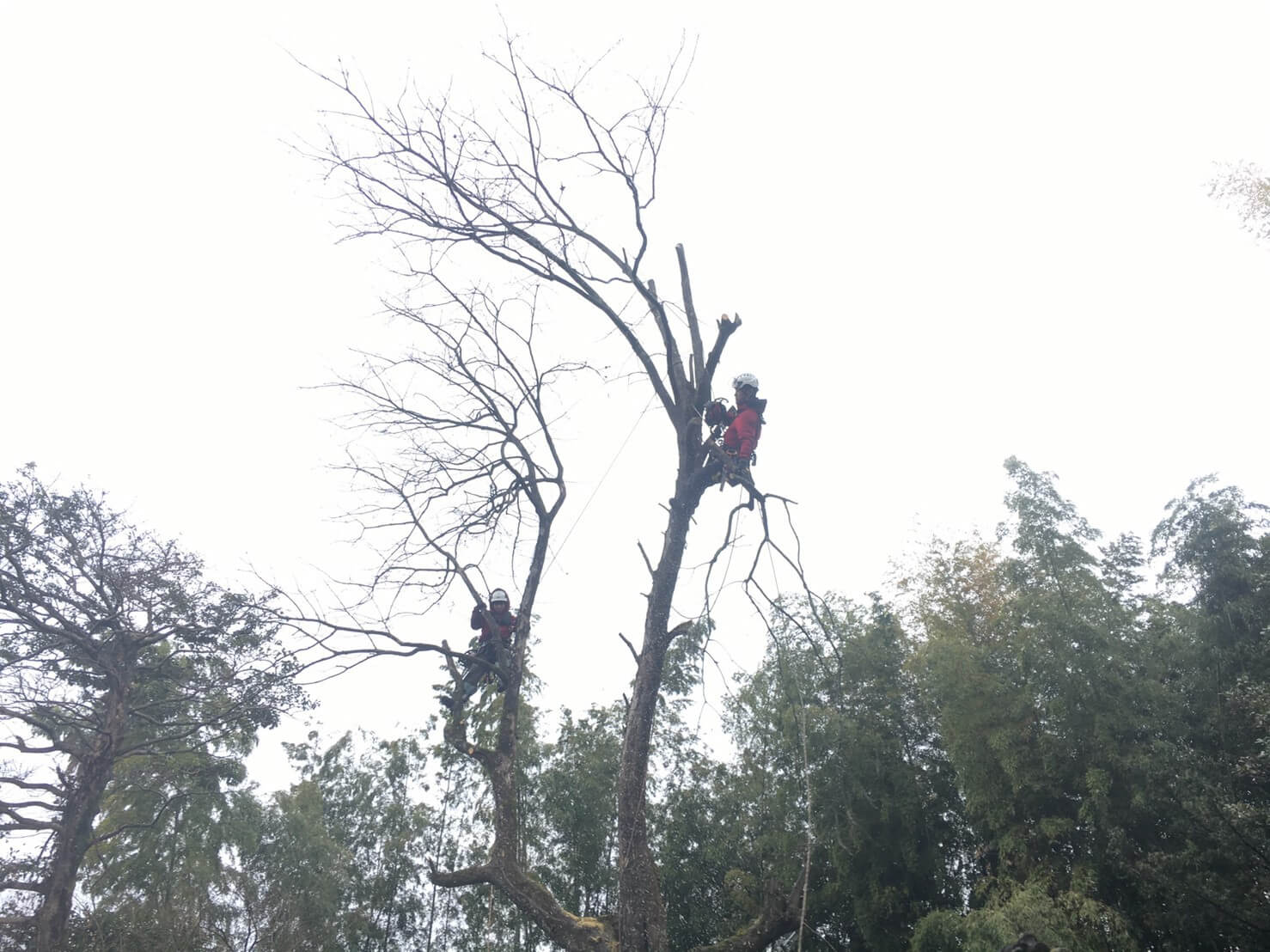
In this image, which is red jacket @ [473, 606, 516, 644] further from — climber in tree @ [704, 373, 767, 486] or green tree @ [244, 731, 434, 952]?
green tree @ [244, 731, 434, 952]

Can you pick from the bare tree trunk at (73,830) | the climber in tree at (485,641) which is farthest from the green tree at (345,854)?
the climber in tree at (485,641)

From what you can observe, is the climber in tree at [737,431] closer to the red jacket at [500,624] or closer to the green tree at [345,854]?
the red jacket at [500,624]

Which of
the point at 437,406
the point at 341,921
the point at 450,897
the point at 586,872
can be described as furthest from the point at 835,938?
the point at 437,406

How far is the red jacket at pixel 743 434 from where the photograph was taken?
4.55 meters

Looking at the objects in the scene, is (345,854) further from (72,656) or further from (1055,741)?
(1055,741)

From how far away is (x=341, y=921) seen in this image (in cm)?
1622

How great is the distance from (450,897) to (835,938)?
915cm

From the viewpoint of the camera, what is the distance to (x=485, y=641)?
221 inches

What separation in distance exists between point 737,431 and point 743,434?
43 mm

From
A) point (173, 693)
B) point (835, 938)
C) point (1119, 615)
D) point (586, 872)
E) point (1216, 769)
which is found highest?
point (1119, 615)

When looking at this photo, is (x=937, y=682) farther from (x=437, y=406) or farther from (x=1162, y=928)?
(x=437, y=406)

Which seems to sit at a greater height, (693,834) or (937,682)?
(937,682)

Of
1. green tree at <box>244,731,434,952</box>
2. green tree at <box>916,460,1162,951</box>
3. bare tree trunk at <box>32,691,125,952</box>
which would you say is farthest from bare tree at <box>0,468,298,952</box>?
green tree at <box>916,460,1162,951</box>

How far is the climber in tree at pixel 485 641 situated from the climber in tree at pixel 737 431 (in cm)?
177
